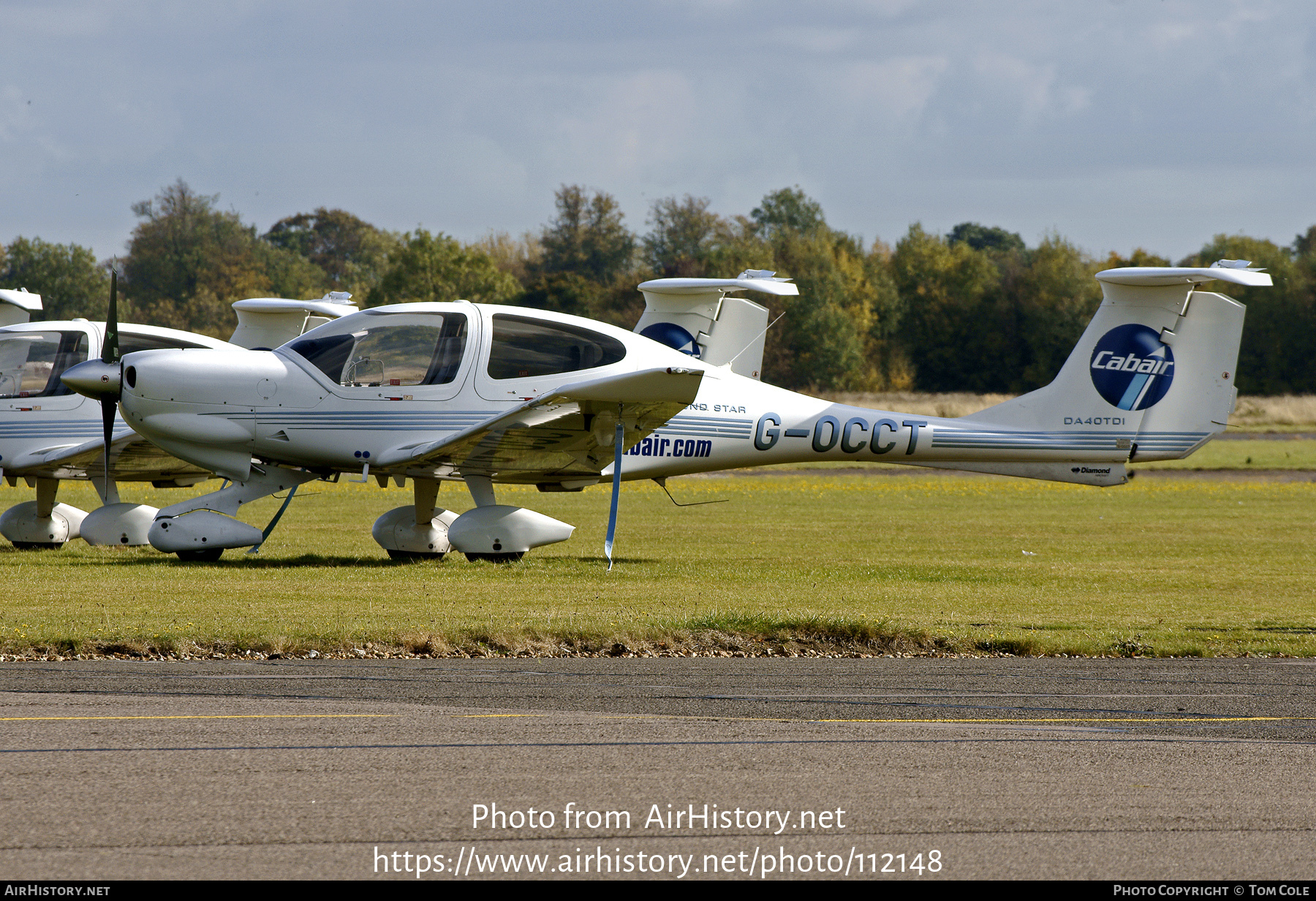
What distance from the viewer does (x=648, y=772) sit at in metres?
5.87

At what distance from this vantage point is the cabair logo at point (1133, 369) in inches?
676

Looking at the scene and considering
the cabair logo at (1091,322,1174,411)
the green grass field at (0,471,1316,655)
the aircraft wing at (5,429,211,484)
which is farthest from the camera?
the cabair logo at (1091,322,1174,411)

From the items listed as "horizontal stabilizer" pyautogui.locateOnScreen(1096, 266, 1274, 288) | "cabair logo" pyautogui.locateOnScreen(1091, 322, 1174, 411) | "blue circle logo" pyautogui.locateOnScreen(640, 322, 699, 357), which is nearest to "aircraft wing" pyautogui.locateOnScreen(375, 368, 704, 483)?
"blue circle logo" pyautogui.locateOnScreen(640, 322, 699, 357)

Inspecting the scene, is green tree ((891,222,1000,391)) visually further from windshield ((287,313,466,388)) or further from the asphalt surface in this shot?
the asphalt surface

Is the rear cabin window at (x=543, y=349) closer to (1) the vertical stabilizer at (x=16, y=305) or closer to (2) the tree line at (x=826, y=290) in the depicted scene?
(1) the vertical stabilizer at (x=16, y=305)

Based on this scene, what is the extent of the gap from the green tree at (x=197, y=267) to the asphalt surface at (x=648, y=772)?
267ft

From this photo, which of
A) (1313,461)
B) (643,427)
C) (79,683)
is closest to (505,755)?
(79,683)

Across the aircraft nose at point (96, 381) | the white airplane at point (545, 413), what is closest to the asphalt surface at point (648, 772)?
the white airplane at point (545, 413)

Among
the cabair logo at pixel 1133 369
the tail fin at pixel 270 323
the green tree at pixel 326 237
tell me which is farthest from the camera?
the green tree at pixel 326 237

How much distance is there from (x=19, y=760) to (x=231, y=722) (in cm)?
116

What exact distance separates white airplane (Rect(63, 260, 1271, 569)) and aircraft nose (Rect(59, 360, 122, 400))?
0.02 metres

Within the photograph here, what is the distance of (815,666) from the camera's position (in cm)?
931

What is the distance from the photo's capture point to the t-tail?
17.0 meters

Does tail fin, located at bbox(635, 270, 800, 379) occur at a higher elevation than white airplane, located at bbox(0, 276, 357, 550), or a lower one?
higher
